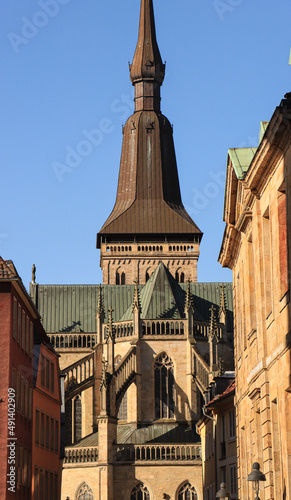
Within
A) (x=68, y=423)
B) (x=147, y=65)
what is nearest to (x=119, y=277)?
(x=147, y=65)

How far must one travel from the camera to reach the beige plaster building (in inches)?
810

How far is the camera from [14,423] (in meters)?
36.0

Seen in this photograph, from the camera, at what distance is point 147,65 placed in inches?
4168

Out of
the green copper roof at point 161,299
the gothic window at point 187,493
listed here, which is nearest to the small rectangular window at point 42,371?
the gothic window at point 187,493

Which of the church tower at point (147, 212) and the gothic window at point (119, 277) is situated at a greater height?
the church tower at point (147, 212)

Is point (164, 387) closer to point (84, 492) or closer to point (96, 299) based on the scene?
point (84, 492)

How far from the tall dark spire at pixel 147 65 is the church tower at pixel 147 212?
0.10 m

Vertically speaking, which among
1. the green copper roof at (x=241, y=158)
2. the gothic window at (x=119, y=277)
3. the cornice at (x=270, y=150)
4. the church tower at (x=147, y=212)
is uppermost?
the church tower at (x=147, y=212)

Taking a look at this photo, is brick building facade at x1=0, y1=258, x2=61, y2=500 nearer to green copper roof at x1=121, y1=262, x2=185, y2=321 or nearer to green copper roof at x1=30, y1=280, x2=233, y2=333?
green copper roof at x1=121, y1=262, x2=185, y2=321

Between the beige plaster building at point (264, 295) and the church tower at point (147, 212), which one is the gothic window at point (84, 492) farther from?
the beige plaster building at point (264, 295)

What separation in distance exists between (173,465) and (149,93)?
156 feet

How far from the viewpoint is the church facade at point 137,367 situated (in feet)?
223

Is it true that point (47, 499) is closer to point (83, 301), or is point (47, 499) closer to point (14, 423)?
point (14, 423)

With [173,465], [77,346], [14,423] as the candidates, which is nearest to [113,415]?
[173,465]
